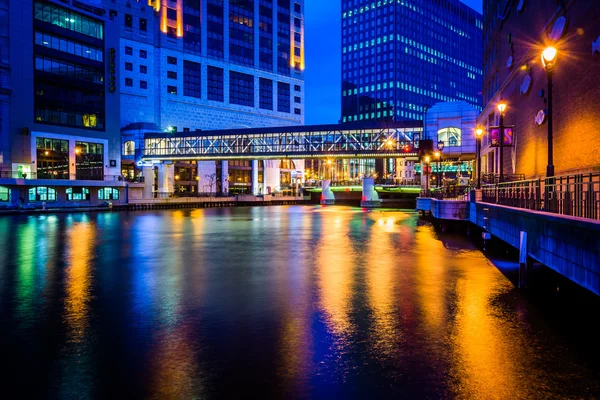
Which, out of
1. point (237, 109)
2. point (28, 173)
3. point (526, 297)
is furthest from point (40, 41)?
point (526, 297)

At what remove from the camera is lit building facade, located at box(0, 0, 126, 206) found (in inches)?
2662

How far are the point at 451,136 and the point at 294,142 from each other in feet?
97.3

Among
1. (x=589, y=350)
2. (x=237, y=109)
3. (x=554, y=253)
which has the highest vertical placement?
(x=237, y=109)

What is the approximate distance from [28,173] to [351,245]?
56.6 metres

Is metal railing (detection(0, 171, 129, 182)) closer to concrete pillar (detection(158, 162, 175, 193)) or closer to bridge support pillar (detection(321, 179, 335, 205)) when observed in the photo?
concrete pillar (detection(158, 162, 175, 193))

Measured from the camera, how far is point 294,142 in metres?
97.4

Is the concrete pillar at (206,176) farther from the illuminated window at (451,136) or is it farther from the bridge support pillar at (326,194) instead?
the illuminated window at (451,136)

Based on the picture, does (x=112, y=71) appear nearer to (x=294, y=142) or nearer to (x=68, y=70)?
(x=68, y=70)

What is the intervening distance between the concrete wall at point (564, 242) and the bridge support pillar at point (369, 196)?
83592 millimetres

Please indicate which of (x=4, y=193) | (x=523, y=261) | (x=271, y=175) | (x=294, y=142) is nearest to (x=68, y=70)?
(x=4, y=193)

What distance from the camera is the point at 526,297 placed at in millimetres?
15500

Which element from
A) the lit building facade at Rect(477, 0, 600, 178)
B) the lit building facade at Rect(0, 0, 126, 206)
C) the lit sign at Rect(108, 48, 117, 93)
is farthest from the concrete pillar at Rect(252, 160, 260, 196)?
the lit building facade at Rect(477, 0, 600, 178)

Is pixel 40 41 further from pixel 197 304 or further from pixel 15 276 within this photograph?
pixel 197 304

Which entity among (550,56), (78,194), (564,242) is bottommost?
(564,242)
